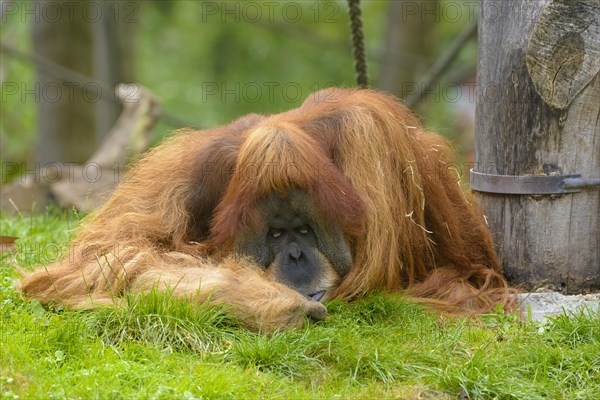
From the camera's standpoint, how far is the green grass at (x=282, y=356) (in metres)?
2.80

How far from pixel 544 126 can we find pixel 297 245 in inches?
46.3

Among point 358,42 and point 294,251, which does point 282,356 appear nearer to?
point 294,251

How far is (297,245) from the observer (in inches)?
142

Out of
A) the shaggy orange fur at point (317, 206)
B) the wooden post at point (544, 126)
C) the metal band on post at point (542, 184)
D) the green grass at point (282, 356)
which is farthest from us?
the metal band on post at point (542, 184)

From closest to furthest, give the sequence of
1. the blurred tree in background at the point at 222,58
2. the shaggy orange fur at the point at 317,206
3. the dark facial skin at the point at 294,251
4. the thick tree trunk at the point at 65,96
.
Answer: the shaggy orange fur at the point at 317,206, the dark facial skin at the point at 294,251, the thick tree trunk at the point at 65,96, the blurred tree in background at the point at 222,58

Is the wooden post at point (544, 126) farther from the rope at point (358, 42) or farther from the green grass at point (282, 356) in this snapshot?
the rope at point (358, 42)

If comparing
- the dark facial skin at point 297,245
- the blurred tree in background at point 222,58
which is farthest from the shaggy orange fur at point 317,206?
the blurred tree in background at point 222,58

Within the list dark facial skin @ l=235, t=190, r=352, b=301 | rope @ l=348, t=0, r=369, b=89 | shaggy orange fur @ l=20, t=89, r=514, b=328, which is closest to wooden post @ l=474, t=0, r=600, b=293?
shaggy orange fur @ l=20, t=89, r=514, b=328

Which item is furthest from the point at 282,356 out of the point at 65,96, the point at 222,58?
the point at 222,58

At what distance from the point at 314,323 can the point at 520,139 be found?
1252mm

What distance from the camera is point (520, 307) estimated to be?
12.1 ft

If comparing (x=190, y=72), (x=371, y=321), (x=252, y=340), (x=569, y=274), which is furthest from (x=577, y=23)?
(x=190, y=72)

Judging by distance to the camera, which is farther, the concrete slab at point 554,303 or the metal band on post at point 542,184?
the metal band on post at point 542,184

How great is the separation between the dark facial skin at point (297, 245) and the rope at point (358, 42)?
5.69 ft
